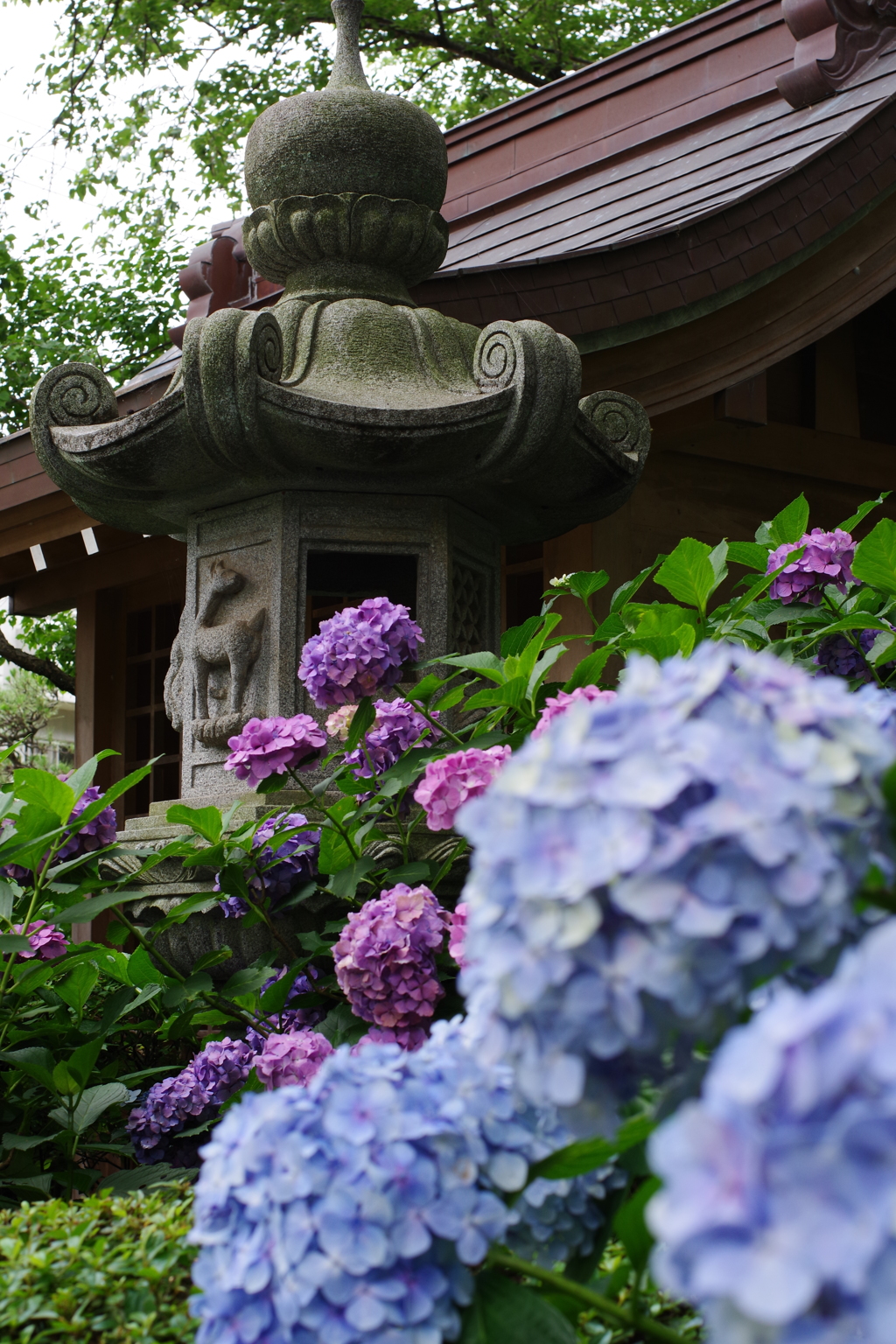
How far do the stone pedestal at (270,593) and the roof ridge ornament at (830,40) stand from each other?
9.54 feet

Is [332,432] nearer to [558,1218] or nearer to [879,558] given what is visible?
[879,558]

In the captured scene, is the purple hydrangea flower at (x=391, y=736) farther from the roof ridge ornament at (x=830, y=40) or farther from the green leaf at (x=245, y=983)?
the roof ridge ornament at (x=830, y=40)

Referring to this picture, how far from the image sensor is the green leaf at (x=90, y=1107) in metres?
1.91

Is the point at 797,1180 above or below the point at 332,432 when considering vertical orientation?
below

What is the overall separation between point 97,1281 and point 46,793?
974 mm

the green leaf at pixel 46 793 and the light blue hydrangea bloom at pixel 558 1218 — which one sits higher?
the green leaf at pixel 46 793

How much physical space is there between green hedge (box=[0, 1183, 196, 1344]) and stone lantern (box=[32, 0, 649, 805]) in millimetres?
1695

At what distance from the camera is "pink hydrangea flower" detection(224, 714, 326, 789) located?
2.07 metres

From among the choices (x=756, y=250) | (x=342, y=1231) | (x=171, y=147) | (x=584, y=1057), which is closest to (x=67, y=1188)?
(x=342, y=1231)

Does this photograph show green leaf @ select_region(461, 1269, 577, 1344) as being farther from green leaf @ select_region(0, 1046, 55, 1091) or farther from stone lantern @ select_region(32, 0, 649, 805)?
stone lantern @ select_region(32, 0, 649, 805)

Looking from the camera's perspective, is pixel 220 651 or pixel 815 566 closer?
pixel 815 566

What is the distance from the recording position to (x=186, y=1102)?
2027 millimetres

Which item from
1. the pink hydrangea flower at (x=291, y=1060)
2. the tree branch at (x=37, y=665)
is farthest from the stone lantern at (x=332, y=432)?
the tree branch at (x=37, y=665)

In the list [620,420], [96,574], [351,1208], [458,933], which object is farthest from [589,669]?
[96,574]
